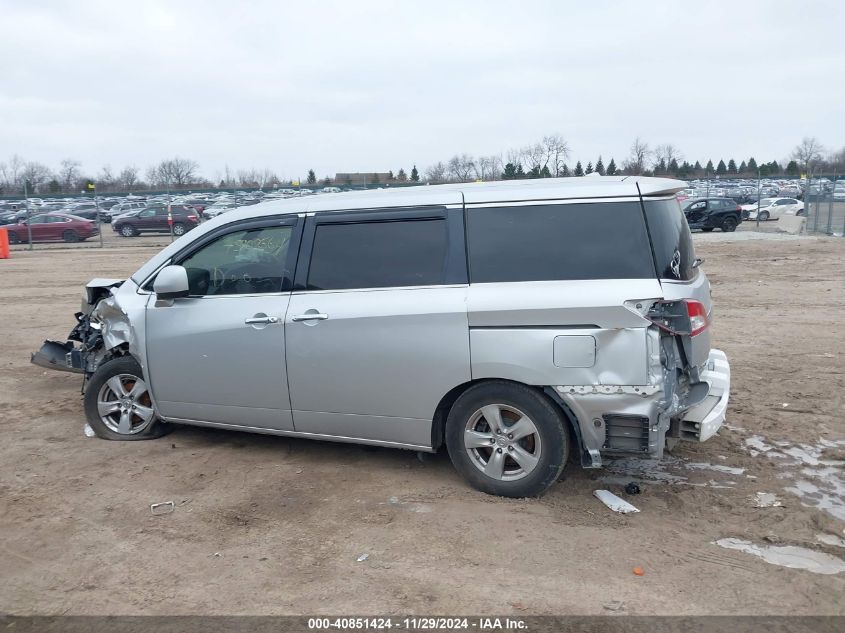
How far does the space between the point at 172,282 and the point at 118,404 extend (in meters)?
1.32

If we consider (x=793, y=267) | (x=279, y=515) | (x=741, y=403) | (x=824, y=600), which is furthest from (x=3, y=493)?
(x=793, y=267)

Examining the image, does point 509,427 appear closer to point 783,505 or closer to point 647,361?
point 647,361

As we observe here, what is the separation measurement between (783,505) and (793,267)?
564 inches

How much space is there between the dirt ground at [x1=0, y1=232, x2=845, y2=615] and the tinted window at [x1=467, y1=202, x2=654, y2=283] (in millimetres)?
1460

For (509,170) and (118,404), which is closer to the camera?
(118,404)

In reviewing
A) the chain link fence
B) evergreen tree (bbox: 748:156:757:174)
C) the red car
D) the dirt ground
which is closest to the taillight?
the dirt ground

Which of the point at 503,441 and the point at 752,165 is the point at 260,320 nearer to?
the point at 503,441

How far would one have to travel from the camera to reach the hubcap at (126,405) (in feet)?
19.5

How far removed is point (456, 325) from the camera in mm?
4641

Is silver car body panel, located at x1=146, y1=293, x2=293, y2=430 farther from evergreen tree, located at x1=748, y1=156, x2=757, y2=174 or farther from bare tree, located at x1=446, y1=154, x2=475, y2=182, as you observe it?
evergreen tree, located at x1=748, y1=156, x2=757, y2=174

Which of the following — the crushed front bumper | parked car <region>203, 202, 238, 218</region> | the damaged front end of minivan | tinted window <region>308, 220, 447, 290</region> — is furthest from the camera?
parked car <region>203, 202, 238, 218</region>

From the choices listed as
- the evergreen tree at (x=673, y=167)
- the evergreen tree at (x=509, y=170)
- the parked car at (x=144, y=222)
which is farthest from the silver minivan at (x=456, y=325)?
the evergreen tree at (x=673, y=167)

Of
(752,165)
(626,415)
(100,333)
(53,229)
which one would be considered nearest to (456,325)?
→ (626,415)

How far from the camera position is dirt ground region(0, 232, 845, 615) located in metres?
3.64
